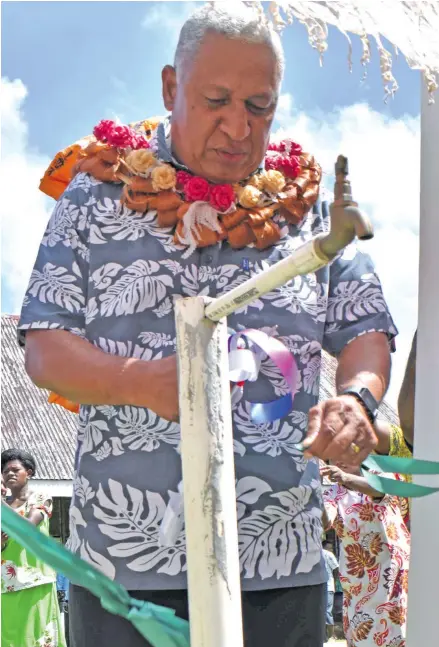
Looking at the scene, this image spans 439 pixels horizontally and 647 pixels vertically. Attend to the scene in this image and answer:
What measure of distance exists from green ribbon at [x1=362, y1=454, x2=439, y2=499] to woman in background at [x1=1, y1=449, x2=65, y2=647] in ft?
17.0

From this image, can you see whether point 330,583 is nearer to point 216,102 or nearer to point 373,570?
point 373,570

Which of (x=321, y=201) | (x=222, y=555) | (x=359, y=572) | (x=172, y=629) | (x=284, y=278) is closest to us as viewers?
(x=284, y=278)

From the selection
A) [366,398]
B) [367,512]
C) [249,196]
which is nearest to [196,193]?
[249,196]

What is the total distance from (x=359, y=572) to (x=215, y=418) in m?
4.57

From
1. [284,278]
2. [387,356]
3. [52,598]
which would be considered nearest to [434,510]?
[387,356]

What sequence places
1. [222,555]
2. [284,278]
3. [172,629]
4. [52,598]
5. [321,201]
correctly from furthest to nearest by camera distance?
[52,598]
[321,201]
[172,629]
[222,555]
[284,278]

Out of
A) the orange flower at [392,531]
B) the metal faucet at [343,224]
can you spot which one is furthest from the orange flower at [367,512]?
the metal faucet at [343,224]

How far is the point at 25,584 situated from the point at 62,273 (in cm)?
523

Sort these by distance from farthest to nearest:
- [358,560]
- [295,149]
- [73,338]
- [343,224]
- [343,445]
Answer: [358,560] < [295,149] < [73,338] < [343,445] < [343,224]

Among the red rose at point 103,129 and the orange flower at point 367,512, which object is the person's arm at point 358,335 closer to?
the red rose at point 103,129

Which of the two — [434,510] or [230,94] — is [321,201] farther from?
[434,510]

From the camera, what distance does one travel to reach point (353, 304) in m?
2.13

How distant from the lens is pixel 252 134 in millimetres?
2041

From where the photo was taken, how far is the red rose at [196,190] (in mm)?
2133
